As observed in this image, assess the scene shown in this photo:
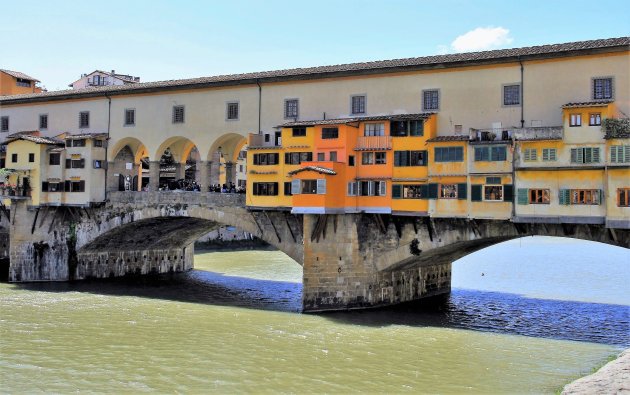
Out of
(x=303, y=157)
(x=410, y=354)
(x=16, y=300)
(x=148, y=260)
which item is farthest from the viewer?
(x=148, y=260)

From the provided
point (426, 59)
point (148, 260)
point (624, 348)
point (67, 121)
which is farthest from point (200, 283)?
point (624, 348)

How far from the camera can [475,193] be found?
28.9 m

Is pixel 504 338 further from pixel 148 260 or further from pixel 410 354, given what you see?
pixel 148 260

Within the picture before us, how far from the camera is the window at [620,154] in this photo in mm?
25500

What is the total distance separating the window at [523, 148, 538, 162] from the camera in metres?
27.5

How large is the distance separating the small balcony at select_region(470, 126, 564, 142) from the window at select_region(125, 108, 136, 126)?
2191 cm

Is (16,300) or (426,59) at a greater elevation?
(426,59)

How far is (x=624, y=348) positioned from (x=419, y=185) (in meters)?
11.1

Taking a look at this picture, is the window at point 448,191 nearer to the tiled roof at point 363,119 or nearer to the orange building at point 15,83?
the tiled roof at point 363,119

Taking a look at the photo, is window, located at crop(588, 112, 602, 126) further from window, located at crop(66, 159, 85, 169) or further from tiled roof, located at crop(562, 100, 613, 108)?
window, located at crop(66, 159, 85, 169)

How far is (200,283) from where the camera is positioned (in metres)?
43.6

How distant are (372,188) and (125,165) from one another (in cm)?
1954

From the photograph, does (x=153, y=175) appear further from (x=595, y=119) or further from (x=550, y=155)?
(x=595, y=119)

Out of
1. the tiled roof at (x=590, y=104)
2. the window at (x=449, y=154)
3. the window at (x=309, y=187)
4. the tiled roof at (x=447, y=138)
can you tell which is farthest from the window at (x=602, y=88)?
the window at (x=309, y=187)
